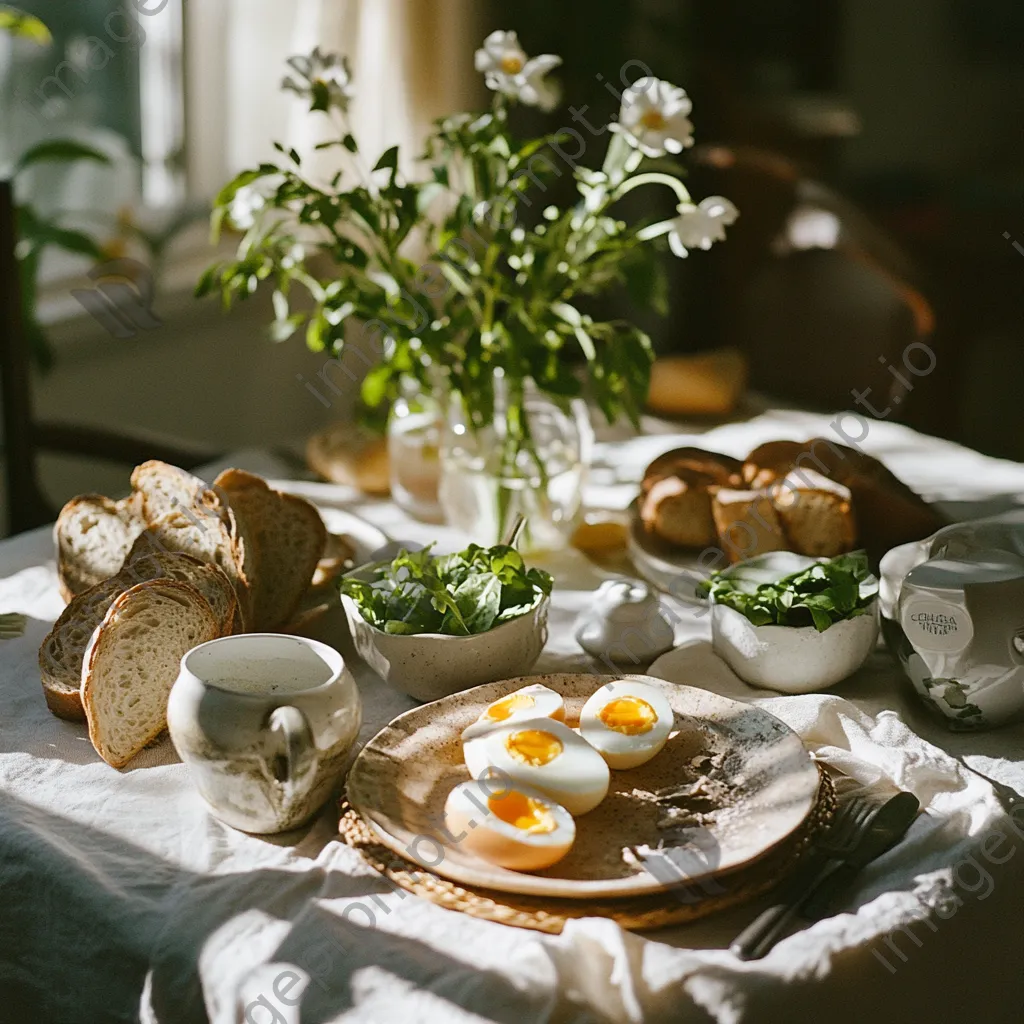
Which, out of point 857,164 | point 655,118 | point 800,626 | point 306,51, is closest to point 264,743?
point 800,626

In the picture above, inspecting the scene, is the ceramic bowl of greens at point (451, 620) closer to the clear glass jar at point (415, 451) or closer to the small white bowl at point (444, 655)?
the small white bowl at point (444, 655)

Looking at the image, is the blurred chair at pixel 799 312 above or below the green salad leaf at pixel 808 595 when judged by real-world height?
below

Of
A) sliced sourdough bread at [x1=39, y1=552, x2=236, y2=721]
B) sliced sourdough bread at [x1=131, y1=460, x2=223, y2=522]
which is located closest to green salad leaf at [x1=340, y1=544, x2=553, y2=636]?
sliced sourdough bread at [x1=39, y1=552, x2=236, y2=721]

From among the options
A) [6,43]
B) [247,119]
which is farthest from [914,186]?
[6,43]

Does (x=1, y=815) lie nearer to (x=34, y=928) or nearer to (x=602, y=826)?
(x=34, y=928)

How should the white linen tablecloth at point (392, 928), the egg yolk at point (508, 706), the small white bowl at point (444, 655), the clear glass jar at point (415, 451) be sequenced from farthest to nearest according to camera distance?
the clear glass jar at point (415, 451), the small white bowl at point (444, 655), the egg yolk at point (508, 706), the white linen tablecloth at point (392, 928)

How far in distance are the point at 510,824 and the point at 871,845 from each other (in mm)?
260

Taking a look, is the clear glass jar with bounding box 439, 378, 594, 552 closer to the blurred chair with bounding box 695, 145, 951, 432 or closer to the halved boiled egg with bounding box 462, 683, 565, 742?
the halved boiled egg with bounding box 462, 683, 565, 742

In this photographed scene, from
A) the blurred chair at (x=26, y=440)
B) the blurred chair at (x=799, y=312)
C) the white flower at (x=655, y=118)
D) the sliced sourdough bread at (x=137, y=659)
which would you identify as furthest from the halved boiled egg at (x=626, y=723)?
the blurred chair at (x=799, y=312)

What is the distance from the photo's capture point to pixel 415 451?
4.97ft

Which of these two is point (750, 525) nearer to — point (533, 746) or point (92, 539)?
point (533, 746)

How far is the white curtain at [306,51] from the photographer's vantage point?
2.55m

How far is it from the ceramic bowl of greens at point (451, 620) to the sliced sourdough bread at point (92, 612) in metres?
0.11

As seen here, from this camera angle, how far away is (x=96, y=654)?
0.99 meters
